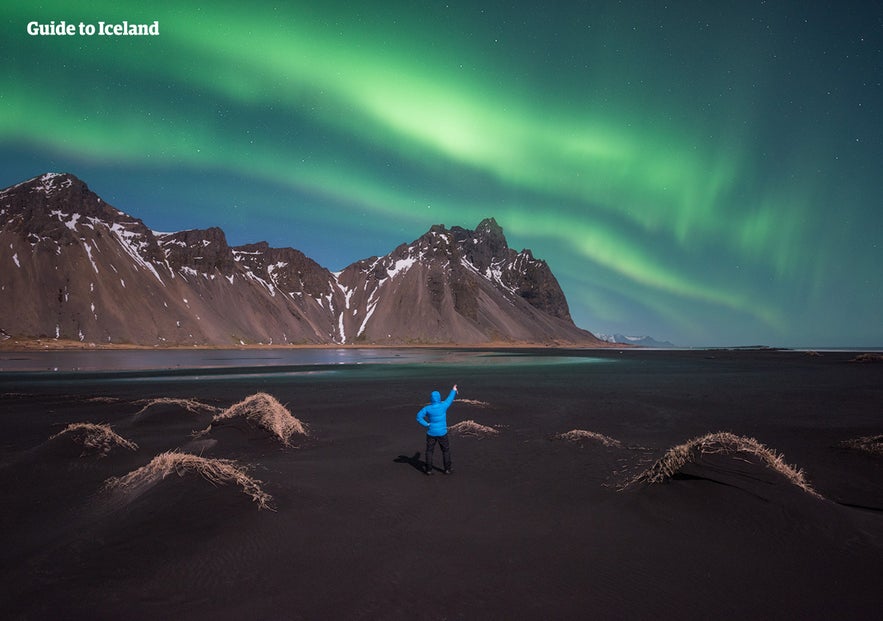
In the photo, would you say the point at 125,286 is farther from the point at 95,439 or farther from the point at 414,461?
the point at 414,461

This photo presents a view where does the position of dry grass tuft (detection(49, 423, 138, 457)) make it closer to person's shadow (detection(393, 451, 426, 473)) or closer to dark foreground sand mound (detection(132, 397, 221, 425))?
dark foreground sand mound (detection(132, 397, 221, 425))

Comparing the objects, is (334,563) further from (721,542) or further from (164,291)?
(164,291)

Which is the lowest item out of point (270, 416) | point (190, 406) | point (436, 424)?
point (190, 406)

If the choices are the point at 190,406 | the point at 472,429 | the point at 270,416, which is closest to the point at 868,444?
the point at 472,429

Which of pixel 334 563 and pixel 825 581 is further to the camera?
pixel 334 563

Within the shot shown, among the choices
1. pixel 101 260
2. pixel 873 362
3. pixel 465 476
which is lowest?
pixel 873 362

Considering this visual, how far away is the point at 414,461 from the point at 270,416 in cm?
548

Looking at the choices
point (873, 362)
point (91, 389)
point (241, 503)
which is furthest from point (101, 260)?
point (873, 362)

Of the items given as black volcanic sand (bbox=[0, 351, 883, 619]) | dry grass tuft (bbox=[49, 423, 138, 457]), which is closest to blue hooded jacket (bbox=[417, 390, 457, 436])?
Answer: black volcanic sand (bbox=[0, 351, 883, 619])

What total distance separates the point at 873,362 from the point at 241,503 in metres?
87.9

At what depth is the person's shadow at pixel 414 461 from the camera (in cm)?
1143

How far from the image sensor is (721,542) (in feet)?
22.5

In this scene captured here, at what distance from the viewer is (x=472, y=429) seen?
53.4ft

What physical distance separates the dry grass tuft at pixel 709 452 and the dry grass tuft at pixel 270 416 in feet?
34.4
